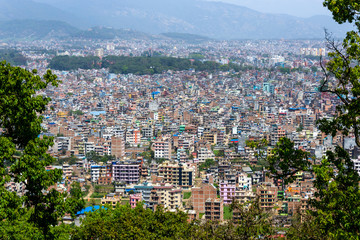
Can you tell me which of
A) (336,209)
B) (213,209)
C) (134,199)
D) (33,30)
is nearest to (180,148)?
(134,199)

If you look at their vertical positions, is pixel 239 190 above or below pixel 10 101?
below


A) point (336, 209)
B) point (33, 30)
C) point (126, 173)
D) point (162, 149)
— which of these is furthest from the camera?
point (33, 30)

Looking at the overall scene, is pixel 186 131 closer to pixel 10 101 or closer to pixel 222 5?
pixel 10 101

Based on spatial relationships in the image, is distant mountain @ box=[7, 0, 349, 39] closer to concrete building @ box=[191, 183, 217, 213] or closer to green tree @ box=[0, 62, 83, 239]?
concrete building @ box=[191, 183, 217, 213]

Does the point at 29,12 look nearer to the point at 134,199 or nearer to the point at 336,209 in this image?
the point at 134,199

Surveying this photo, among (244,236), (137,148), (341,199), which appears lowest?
(137,148)

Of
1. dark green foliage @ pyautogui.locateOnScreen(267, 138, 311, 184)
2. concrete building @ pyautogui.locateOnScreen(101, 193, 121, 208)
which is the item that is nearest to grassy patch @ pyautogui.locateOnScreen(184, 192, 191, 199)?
concrete building @ pyautogui.locateOnScreen(101, 193, 121, 208)

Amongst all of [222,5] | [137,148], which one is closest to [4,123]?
[137,148]
